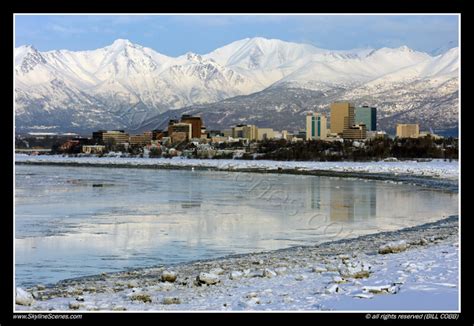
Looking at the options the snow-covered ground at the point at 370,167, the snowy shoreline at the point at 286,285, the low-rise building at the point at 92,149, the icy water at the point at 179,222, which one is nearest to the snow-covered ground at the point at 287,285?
the snowy shoreline at the point at 286,285

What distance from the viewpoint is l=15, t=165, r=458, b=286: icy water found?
937cm

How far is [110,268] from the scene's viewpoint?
8617 millimetres

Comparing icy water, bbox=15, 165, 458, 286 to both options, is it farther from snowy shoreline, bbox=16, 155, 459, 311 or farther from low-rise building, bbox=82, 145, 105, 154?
low-rise building, bbox=82, 145, 105, 154

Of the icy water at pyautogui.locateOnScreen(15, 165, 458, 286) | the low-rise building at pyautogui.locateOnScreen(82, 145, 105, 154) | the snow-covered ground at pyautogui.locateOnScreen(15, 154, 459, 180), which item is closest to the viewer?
the icy water at pyautogui.locateOnScreen(15, 165, 458, 286)

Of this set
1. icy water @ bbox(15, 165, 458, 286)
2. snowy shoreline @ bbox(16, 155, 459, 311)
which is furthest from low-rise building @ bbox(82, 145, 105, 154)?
snowy shoreline @ bbox(16, 155, 459, 311)

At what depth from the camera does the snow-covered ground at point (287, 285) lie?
6113mm

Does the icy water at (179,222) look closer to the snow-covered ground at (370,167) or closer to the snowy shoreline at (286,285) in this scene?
the snowy shoreline at (286,285)

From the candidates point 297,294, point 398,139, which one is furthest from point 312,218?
point 398,139

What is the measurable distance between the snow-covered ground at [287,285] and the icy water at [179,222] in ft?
3.23

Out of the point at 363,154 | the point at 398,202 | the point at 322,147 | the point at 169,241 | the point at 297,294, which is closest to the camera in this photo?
Answer: the point at 297,294

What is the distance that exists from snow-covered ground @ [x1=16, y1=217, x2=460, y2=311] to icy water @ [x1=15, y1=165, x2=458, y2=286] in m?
0.98

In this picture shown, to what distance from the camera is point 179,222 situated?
1336 centimetres

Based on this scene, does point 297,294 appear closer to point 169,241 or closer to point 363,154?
point 169,241
